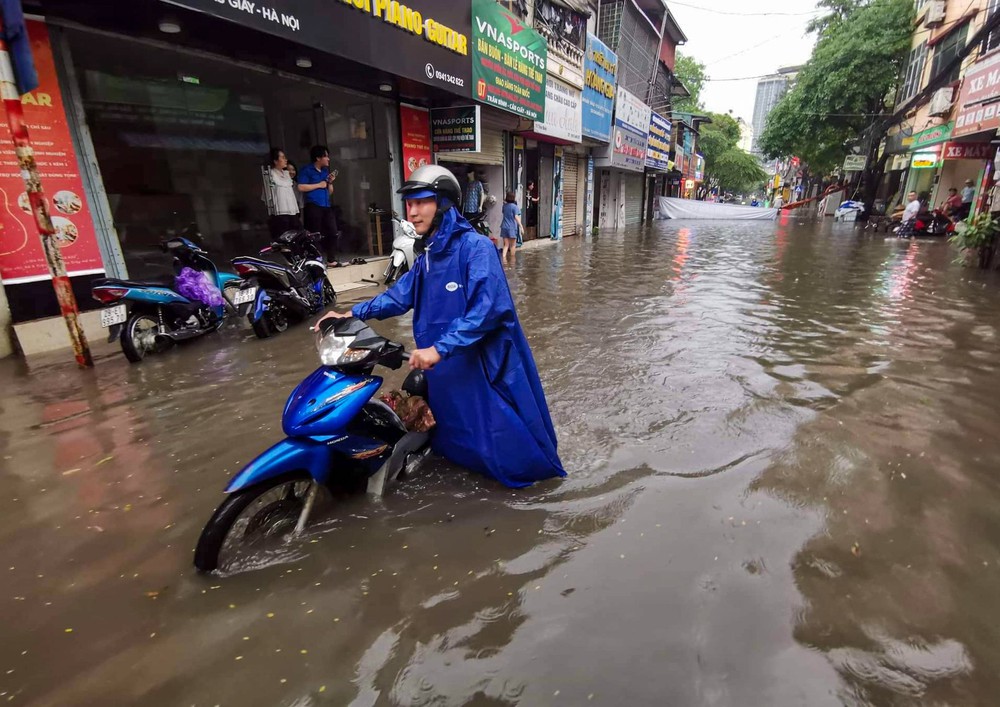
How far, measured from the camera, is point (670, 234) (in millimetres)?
20672

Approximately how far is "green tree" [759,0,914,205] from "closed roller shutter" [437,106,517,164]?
19.3 meters

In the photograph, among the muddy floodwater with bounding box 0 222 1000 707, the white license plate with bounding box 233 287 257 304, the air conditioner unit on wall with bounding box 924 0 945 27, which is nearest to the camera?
the muddy floodwater with bounding box 0 222 1000 707

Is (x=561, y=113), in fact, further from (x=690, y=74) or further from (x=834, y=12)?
(x=690, y=74)

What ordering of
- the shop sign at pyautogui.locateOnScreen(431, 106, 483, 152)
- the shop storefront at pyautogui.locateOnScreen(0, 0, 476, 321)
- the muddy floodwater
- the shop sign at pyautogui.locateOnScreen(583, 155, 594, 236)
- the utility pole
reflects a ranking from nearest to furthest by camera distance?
the muddy floodwater, the utility pole, the shop storefront at pyautogui.locateOnScreen(0, 0, 476, 321), the shop sign at pyautogui.locateOnScreen(431, 106, 483, 152), the shop sign at pyautogui.locateOnScreen(583, 155, 594, 236)

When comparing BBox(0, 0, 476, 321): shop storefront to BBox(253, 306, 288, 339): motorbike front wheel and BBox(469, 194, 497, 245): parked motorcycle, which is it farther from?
BBox(469, 194, 497, 245): parked motorcycle

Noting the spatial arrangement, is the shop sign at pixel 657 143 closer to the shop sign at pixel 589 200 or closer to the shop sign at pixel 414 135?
the shop sign at pixel 589 200

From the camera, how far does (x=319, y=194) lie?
26.8ft

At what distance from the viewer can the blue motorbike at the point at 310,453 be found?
2.17 meters

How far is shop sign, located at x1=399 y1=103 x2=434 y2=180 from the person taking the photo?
9.82 meters

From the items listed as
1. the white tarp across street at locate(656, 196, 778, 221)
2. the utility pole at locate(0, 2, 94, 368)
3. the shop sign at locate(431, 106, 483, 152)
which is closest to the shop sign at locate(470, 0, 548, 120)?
the shop sign at locate(431, 106, 483, 152)

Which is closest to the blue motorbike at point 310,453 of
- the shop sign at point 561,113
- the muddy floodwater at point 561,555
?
the muddy floodwater at point 561,555

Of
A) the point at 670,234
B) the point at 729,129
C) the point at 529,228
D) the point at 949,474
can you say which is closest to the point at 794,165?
the point at 729,129

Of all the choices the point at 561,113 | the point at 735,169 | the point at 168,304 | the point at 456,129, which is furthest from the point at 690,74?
the point at 168,304

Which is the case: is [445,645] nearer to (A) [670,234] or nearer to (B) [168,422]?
(B) [168,422]
